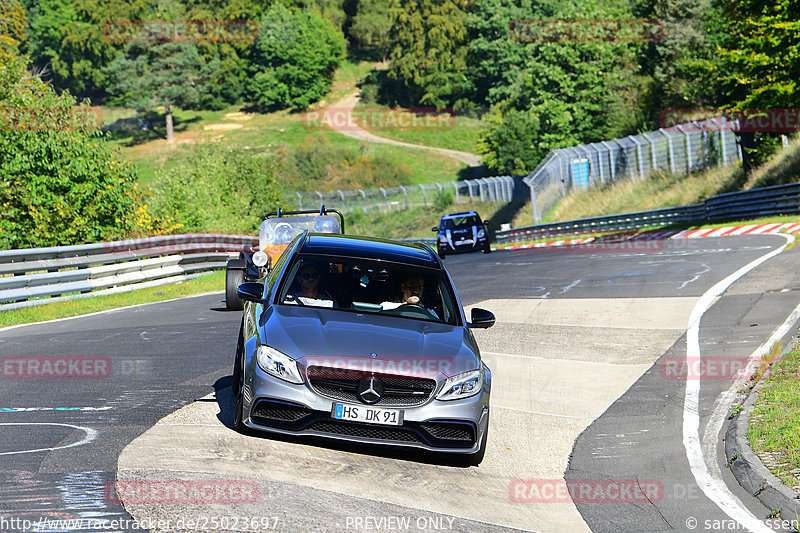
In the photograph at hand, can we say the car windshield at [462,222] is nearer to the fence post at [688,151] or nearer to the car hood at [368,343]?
the fence post at [688,151]

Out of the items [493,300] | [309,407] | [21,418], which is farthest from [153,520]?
[493,300]

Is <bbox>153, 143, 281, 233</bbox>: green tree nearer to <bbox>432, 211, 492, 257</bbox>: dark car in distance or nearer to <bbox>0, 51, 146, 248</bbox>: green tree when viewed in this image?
<bbox>0, 51, 146, 248</bbox>: green tree

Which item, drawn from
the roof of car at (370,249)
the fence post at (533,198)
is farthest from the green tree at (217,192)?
the roof of car at (370,249)

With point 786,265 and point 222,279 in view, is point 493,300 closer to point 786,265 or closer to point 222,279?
point 786,265

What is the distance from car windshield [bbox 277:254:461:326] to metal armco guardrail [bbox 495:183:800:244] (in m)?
25.6

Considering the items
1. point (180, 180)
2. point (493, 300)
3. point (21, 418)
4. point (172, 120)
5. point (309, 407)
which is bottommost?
point (172, 120)

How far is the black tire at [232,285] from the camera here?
15.9m

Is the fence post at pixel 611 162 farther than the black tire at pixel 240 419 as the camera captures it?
Yes

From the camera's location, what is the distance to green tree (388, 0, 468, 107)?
11850 centimetres

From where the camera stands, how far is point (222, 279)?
26.7m

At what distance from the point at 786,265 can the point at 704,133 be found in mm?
30166

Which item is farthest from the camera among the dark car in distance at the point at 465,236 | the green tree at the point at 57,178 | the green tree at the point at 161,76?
the green tree at the point at 161,76

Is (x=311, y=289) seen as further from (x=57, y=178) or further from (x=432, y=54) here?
(x=432, y=54)

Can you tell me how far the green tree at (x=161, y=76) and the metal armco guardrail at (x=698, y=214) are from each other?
72122mm
